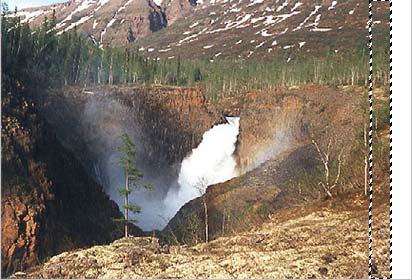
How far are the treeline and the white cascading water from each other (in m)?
0.42

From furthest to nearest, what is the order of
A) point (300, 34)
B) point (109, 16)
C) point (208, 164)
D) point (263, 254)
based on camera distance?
point (300, 34), point (109, 16), point (208, 164), point (263, 254)

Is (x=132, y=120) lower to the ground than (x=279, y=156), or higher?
higher

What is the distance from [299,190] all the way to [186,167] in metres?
1.22

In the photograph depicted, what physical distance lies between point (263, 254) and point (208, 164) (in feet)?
4.05

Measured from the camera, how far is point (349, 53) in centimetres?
632

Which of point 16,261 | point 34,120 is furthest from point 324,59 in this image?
point 16,261

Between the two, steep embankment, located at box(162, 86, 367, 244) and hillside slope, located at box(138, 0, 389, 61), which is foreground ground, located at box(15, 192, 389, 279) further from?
hillside slope, located at box(138, 0, 389, 61)

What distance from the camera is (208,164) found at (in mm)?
6105

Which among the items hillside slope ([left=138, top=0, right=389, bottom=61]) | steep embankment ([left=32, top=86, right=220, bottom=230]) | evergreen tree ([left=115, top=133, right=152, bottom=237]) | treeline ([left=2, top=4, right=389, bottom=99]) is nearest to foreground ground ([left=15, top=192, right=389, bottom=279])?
evergreen tree ([left=115, top=133, right=152, bottom=237])

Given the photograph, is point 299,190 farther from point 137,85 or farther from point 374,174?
point 137,85

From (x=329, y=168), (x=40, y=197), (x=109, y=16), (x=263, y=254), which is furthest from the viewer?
(x=109, y=16)

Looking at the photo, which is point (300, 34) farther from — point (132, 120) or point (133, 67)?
point (132, 120)

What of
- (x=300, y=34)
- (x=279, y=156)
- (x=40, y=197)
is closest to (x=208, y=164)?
(x=279, y=156)

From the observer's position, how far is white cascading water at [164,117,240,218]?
6012 millimetres
